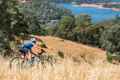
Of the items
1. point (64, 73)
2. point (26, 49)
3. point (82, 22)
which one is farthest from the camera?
point (82, 22)

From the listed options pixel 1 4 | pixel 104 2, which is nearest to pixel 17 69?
pixel 1 4

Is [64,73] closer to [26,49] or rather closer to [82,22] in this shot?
[26,49]

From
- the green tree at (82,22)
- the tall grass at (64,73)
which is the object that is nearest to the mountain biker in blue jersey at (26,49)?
the tall grass at (64,73)

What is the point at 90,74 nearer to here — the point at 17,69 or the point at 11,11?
the point at 17,69

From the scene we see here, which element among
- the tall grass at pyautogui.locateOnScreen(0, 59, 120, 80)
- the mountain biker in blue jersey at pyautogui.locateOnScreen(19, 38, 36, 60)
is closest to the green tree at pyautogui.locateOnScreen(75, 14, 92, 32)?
the mountain biker in blue jersey at pyautogui.locateOnScreen(19, 38, 36, 60)

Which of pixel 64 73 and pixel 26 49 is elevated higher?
pixel 64 73

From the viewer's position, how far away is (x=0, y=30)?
2731 centimetres

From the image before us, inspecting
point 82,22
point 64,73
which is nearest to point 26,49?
point 64,73

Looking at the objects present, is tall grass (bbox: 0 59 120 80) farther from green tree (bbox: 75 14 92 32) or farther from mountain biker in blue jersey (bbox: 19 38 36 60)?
green tree (bbox: 75 14 92 32)

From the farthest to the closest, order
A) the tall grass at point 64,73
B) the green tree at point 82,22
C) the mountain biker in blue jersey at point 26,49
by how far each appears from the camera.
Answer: the green tree at point 82,22
the mountain biker in blue jersey at point 26,49
the tall grass at point 64,73

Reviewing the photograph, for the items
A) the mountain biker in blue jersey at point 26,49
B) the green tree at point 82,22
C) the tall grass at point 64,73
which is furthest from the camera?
the green tree at point 82,22

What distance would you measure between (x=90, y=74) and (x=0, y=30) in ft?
78.0

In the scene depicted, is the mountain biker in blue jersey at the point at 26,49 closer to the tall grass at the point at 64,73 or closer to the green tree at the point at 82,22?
the tall grass at the point at 64,73

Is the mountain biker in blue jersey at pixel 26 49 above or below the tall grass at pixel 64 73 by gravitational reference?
below
